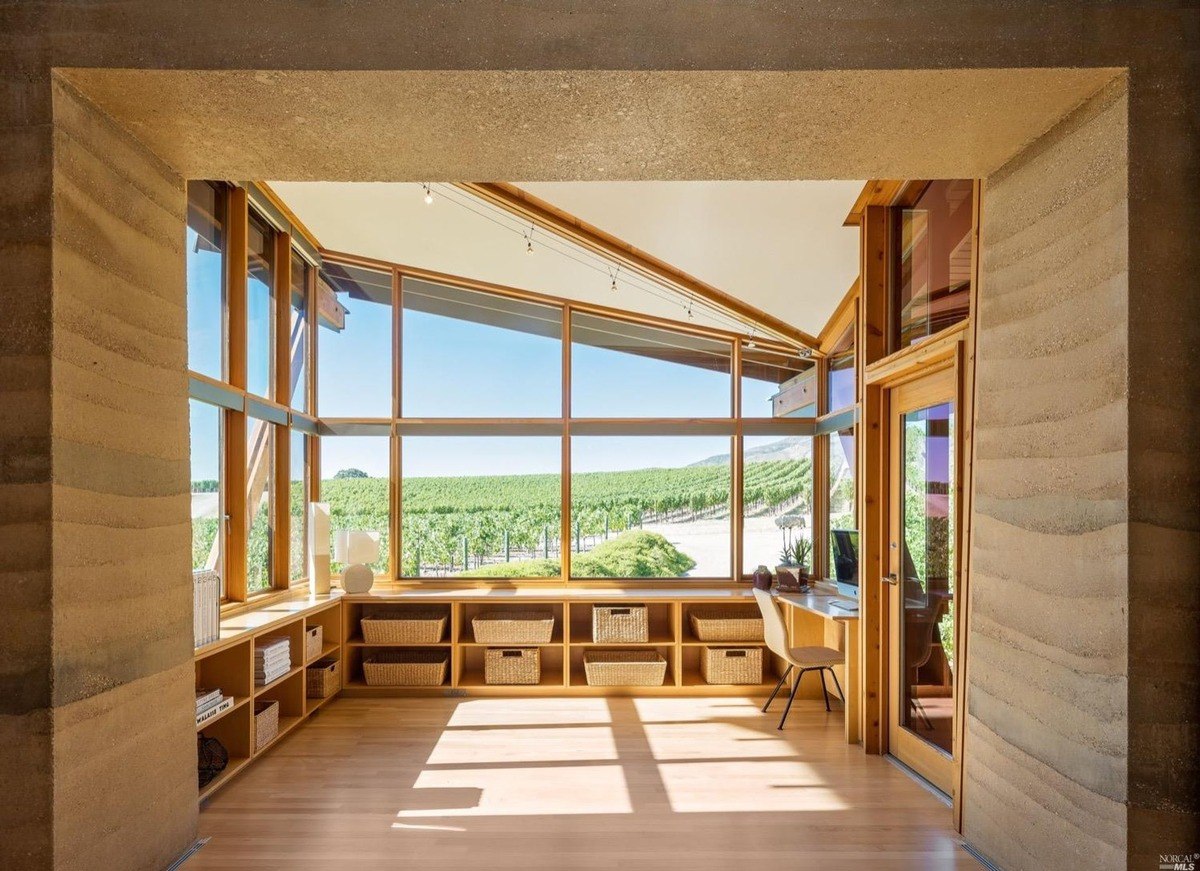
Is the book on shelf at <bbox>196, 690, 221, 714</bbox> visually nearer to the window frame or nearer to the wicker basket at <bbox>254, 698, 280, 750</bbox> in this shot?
the wicker basket at <bbox>254, 698, 280, 750</bbox>

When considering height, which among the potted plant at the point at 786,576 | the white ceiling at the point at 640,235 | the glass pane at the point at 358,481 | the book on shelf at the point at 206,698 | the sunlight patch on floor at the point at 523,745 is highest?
the white ceiling at the point at 640,235

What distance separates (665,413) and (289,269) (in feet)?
10.2

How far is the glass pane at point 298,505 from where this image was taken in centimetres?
565

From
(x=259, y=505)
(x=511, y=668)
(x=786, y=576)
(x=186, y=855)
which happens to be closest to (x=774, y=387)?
(x=786, y=576)

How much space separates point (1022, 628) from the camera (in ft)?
8.11

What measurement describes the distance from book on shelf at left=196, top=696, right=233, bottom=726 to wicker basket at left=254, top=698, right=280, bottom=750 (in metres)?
0.42

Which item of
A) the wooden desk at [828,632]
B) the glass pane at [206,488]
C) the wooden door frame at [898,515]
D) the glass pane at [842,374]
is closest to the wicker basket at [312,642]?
the glass pane at [206,488]

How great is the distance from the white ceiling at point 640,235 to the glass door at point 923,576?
1.09 meters

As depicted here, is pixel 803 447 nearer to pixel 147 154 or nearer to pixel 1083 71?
pixel 1083 71

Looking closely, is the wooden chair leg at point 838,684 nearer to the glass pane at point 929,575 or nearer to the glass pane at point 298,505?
the glass pane at point 929,575

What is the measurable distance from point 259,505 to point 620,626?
272 centimetres

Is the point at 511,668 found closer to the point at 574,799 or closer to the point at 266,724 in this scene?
the point at 266,724

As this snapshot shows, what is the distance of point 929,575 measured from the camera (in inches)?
150

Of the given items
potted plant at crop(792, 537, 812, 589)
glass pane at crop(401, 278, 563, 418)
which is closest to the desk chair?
potted plant at crop(792, 537, 812, 589)
